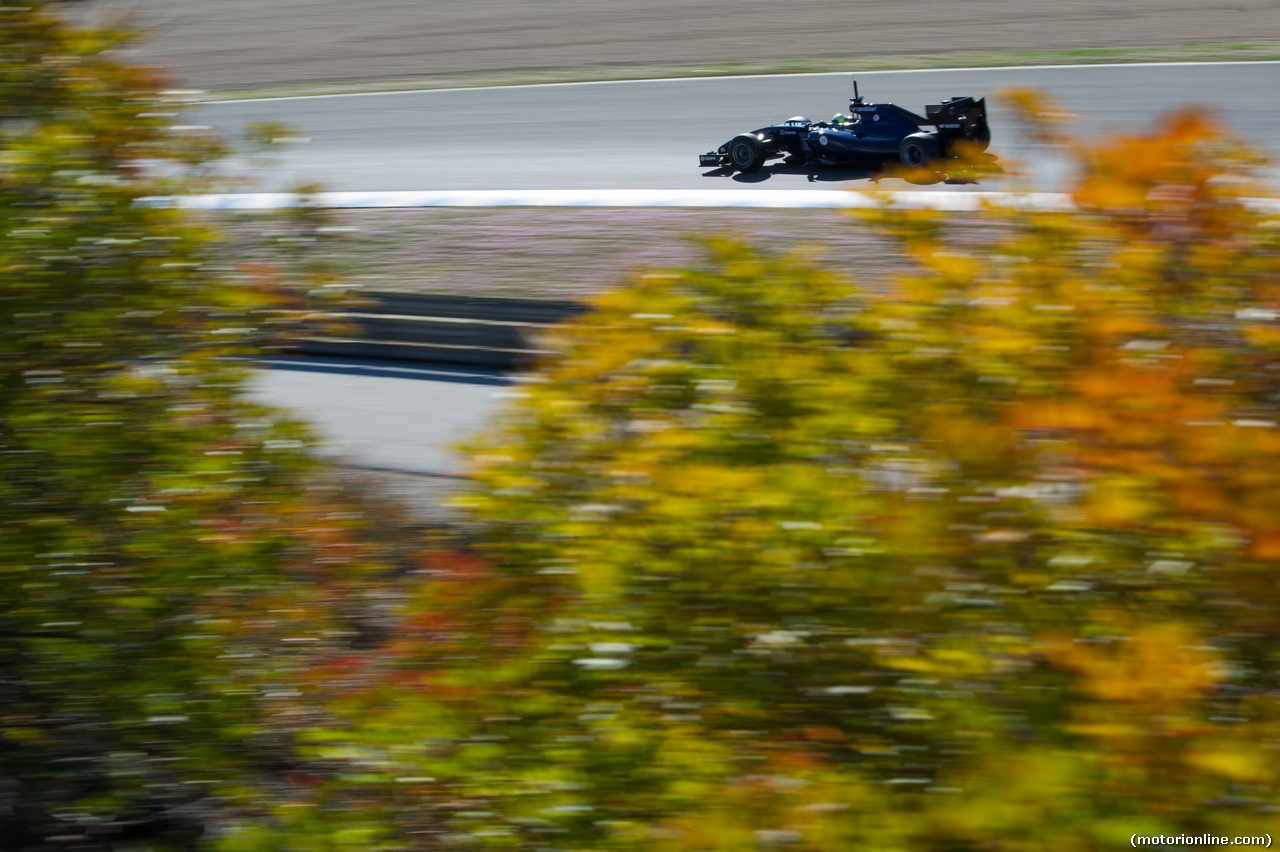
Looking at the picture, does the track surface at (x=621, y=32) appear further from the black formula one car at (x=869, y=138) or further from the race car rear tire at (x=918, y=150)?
the race car rear tire at (x=918, y=150)

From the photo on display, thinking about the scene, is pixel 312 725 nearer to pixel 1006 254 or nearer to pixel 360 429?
pixel 1006 254

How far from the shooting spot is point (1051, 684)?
2.31 metres

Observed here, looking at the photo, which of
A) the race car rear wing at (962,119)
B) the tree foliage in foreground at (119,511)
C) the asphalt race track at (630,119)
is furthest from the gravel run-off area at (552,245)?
the tree foliage in foreground at (119,511)

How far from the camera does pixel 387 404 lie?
429 inches

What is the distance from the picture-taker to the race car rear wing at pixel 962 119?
15.1 metres

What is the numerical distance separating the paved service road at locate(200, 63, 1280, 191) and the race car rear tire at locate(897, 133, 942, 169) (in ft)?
3.21

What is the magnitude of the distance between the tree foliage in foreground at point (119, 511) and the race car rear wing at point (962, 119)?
40.4ft

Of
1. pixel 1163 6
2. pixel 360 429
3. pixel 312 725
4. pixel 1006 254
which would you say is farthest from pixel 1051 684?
pixel 1163 6

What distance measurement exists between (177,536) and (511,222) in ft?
40.7

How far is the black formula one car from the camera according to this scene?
1515 cm

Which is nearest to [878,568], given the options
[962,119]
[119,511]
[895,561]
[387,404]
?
[895,561]

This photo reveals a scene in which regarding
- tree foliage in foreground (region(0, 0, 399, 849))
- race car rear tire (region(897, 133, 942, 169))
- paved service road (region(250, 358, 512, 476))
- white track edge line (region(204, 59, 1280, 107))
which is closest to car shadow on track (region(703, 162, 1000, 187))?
race car rear tire (region(897, 133, 942, 169))

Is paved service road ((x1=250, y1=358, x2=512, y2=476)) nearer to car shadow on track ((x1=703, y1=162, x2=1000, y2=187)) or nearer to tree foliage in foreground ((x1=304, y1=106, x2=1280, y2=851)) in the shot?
tree foliage in foreground ((x1=304, y1=106, x2=1280, y2=851))

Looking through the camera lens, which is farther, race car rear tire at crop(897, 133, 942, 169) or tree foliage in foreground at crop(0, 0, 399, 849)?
race car rear tire at crop(897, 133, 942, 169)
